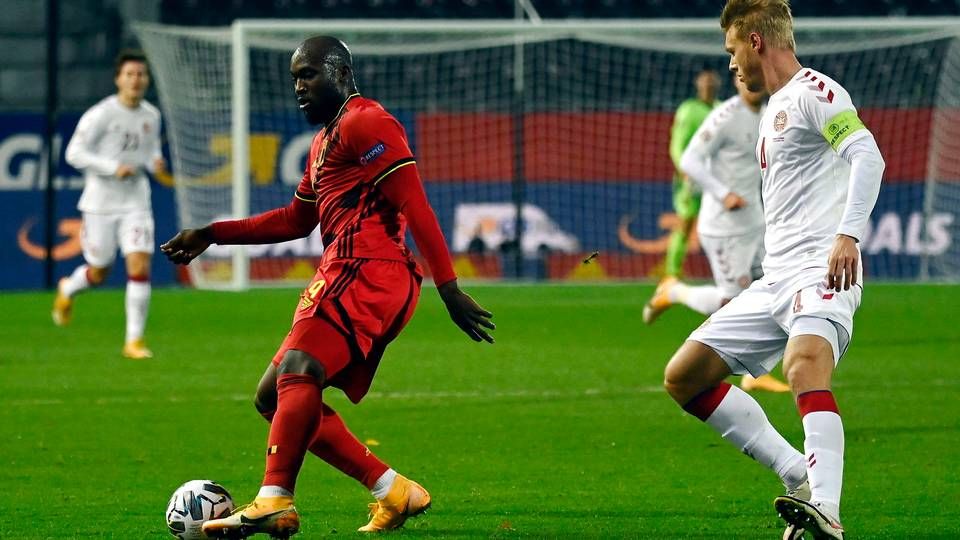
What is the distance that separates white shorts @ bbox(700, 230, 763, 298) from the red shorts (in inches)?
192

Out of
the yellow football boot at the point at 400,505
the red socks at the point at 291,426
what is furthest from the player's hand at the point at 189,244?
the yellow football boot at the point at 400,505

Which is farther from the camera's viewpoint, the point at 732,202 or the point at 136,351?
the point at 136,351

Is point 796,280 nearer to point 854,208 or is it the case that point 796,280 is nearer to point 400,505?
point 854,208

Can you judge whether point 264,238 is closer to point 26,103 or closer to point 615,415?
point 615,415

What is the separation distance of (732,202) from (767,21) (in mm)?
3833

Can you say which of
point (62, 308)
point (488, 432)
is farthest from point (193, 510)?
point (62, 308)

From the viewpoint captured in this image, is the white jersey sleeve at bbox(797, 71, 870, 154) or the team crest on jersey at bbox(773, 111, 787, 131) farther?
the team crest on jersey at bbox(773, 111, 787, 131)

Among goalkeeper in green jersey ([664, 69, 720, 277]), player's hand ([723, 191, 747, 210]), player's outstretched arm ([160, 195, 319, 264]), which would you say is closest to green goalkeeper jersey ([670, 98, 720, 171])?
goalkeeper in green jersey ([664, 69, 720, 277])

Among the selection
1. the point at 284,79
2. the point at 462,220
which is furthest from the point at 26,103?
the point at 462,220

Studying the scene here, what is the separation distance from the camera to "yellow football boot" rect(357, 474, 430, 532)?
5664mm

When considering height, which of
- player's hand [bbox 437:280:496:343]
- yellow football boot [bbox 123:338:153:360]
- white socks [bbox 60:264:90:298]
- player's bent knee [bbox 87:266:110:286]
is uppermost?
player's hand [bbox 437:280:496:343]

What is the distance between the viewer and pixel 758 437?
18.5ft

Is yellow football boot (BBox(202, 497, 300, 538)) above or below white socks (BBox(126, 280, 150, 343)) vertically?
above

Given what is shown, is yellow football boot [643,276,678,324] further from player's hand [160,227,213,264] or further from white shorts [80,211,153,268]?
player's hand [160,227,213,264]
